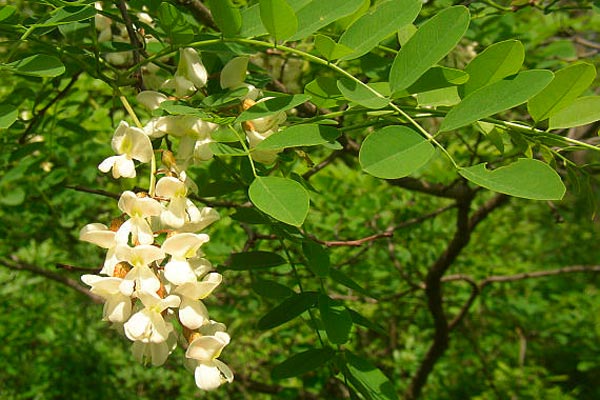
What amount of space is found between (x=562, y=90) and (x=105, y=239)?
530 millimetres

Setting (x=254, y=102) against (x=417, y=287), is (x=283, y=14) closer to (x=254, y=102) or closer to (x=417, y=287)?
(x=254, y=102)

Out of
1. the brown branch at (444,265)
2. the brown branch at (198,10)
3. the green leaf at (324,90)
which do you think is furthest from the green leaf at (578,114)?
the brown branch at (444,265)

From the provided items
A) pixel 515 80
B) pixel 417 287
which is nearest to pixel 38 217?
pixel 417 287

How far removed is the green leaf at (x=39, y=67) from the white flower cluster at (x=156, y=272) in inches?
5.2

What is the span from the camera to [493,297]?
118 inches

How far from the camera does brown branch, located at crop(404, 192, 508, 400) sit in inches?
71.5

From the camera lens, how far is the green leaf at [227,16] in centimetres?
74

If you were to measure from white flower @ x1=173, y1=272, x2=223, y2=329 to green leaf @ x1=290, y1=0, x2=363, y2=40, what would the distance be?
0.31 m

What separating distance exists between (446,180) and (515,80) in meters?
1.48

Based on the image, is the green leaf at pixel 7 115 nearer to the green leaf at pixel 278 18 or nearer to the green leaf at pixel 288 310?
the green leaf at pixel 278 18

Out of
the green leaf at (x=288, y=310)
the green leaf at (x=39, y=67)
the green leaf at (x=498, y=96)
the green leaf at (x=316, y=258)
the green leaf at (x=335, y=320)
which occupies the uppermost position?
the green leaf at (x=498, y=96)

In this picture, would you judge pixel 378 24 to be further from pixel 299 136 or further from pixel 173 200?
pixel 173 200

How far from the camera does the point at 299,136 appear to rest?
692 millimetres

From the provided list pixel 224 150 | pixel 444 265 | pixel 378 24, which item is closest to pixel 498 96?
pixel 378 24
